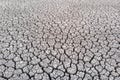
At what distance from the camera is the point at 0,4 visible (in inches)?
186

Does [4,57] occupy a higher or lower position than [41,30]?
lower

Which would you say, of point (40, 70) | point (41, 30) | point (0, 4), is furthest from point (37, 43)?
point (0, 4)

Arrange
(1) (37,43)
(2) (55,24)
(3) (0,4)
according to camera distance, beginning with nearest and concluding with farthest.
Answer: (1) (37,43)
(2) (55,24)
(3) (0,4)

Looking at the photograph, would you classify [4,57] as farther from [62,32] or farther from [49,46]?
[62,32]

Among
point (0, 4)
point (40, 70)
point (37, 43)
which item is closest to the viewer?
point (40, 70)

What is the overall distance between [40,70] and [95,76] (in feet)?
3.03

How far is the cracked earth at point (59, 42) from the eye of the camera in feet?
6.91

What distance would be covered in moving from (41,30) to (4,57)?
3.90 ft

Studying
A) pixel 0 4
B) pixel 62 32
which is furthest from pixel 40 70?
pixel 0 4

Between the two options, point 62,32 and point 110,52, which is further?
point 62,32

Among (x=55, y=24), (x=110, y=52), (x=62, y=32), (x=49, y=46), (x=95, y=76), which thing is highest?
(x=55, y=24)

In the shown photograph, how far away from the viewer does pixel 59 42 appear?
→ 2.82 meters

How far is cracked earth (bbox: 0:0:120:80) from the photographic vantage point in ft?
6.91

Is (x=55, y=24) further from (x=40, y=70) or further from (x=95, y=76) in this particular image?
(x=95, y=76)
